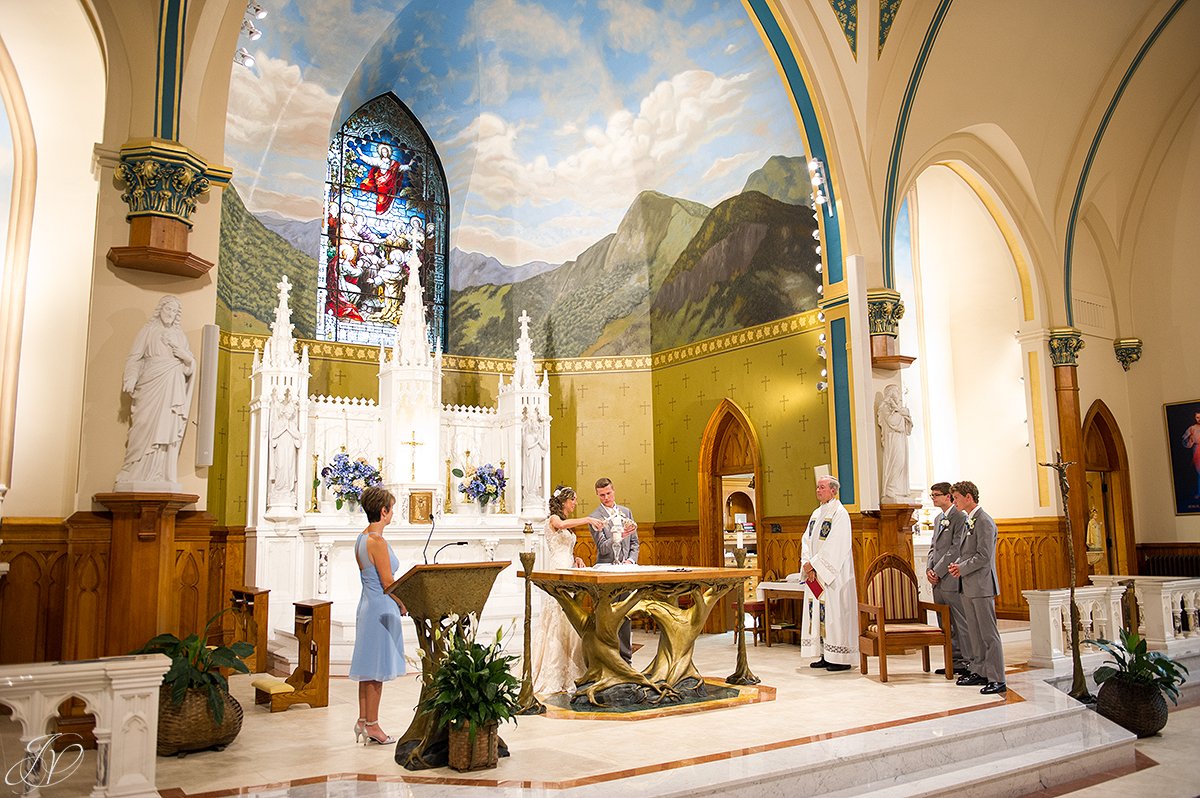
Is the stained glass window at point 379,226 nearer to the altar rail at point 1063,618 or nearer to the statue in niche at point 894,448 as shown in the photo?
the statue in niche at point 894,448

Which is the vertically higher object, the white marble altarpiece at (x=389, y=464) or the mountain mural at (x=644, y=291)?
the mountain mural at (x=644, y=291)

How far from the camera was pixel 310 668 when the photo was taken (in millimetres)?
6781

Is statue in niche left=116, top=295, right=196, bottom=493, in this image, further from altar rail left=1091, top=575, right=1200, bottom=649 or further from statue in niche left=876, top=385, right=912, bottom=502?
altar rail left=1091, top=575, right=1200, bottom=649

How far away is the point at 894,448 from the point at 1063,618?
7.87 ft

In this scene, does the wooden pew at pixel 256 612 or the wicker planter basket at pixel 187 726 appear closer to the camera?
the wicker planter basket at pixel 187 726

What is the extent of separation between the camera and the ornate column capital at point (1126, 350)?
1358cm

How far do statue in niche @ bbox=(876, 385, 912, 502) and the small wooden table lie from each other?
139 centimetres

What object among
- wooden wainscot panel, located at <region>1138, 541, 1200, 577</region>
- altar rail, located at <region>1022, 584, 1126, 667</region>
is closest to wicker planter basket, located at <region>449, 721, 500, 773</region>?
altar rail, located at <region>1022, 584, 1126, 667</region>

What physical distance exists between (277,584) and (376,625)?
540 cm

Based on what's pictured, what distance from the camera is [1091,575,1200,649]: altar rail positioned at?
907 cm

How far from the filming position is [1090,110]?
40.1ft

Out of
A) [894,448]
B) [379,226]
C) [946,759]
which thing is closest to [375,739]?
[946,759]

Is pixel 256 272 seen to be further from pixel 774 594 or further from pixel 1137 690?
pixel 1137 690

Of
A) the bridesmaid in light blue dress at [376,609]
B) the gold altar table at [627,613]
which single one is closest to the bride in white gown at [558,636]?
the gold altar table at [627,613]
